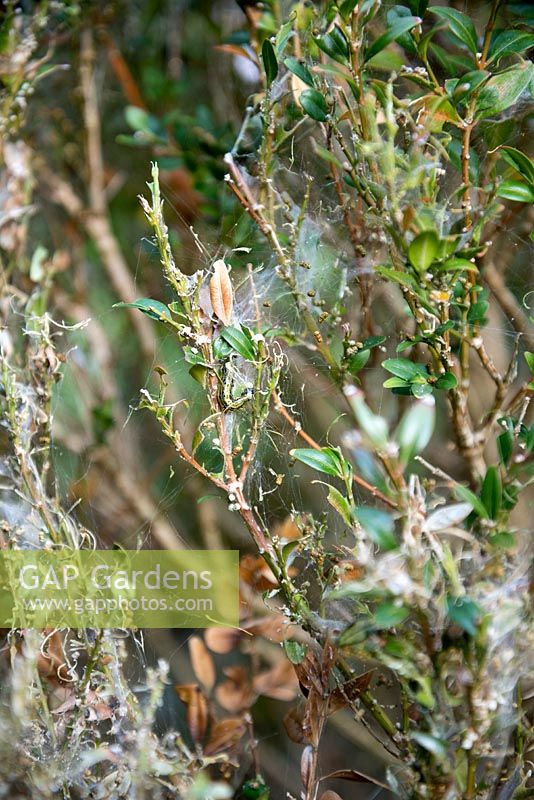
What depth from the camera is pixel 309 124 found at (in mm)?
923

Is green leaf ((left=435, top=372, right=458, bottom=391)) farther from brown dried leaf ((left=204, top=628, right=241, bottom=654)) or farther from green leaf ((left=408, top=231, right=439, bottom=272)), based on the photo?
brown dried leaf ((left=204, top=628, right=241, bottom=654))

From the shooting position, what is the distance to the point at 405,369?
0.73 meters

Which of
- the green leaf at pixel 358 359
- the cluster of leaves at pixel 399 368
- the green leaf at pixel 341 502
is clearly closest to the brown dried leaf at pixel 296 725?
the cluster of leaves at pixel 399 368

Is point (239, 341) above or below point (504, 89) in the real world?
below

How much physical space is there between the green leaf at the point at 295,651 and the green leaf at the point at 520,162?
1.71 ft

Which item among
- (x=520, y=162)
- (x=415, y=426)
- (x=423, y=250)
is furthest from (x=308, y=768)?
(x=520, y=162)

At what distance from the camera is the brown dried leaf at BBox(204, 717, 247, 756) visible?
87 centimetres

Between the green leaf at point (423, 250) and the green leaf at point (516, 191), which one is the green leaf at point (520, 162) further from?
the green leaf at point (423, 250)

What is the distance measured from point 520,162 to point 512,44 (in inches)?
4.9

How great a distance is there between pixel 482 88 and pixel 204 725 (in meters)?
0.77

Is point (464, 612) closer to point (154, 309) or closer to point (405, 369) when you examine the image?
point (405, 369)

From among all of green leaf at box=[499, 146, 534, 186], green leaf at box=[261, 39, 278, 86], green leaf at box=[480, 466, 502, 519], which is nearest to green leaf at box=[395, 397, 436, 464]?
green leaf at box=[480, 466, 502, 519]

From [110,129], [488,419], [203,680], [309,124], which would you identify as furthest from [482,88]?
[110,129]

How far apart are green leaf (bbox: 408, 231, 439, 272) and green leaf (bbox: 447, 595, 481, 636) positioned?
27 centimetres
